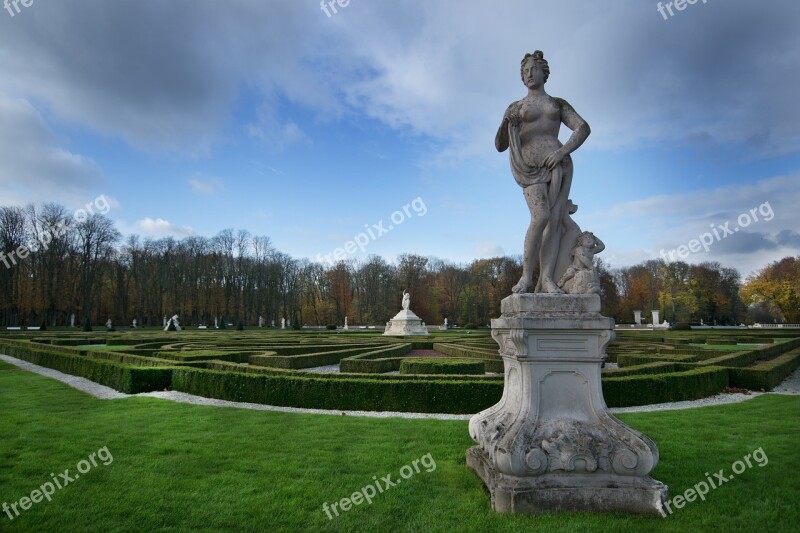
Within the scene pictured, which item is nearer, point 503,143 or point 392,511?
point 392,511

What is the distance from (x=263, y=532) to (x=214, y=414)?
18.2 ft

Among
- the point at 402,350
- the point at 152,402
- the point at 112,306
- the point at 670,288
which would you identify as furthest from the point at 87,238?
→ the point at 670,288

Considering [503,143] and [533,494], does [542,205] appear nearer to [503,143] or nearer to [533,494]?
[503,143]

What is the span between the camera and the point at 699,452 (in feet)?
19.8

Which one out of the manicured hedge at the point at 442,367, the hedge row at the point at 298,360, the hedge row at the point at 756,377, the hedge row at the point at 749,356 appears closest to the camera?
the hedge row at the point at 756,377

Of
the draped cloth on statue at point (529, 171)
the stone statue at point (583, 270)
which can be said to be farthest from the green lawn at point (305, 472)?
the draped cloth on statue at point (529, 171)

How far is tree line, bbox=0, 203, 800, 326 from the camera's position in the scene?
4647 centimetres

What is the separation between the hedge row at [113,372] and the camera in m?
11.9

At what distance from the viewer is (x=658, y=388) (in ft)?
35.6

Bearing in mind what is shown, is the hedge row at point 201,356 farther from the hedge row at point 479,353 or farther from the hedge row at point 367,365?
the hedge row at point 479,353

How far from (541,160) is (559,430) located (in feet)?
9.35
